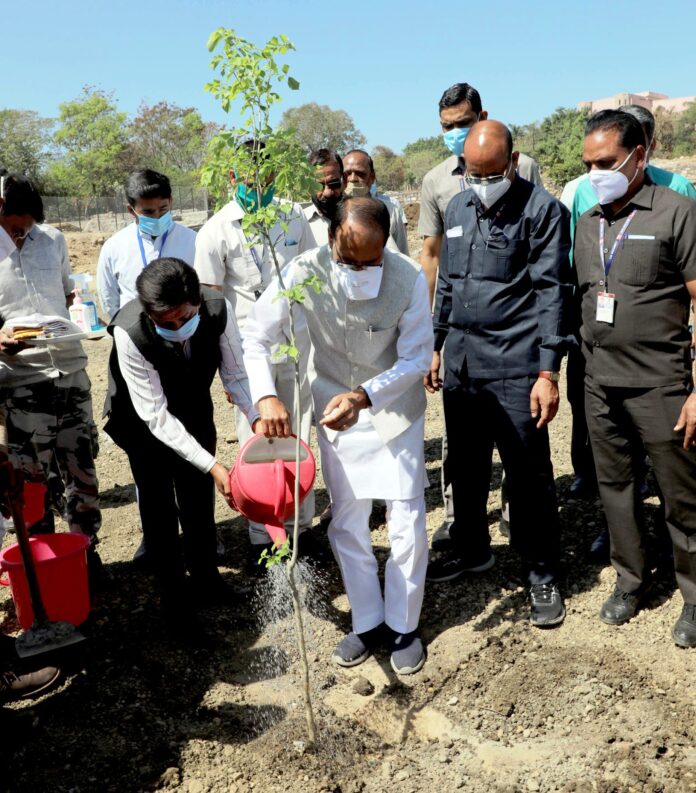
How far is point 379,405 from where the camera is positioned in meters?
2.87

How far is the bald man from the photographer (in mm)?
3105

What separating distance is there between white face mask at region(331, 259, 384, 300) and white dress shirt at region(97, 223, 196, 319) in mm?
1575

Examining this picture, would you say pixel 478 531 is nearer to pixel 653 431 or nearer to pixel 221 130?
pixel 653 431

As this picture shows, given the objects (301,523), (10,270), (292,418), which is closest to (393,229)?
(292,418)

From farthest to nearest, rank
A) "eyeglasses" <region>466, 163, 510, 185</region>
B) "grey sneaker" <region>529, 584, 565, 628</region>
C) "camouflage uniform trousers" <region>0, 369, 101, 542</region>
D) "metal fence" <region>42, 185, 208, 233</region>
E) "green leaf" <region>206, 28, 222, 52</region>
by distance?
"metal fence" <region>42, 185, 208, 233</region>, "camouflage uniform trousers" <region>0, 369, 101, 542</region>, "grey sneaker" <region>529, 584, 565, 628</region>, "eyeglasses" <region>466, 163, 510, 185</region>, "green leaf" <region>206, 28, 222, 52</region>

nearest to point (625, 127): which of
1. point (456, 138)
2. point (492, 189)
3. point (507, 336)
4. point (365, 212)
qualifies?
point (492, 189)

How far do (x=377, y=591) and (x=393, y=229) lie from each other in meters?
2.52

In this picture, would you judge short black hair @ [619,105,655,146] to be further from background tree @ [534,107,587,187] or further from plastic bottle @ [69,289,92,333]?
background tree @ [534,107,587,187]

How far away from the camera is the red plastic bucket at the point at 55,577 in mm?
3234

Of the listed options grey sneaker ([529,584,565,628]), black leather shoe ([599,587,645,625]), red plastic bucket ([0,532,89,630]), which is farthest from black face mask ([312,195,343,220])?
black leather shoe ([599,587,645,625])

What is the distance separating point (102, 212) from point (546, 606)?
39.6m

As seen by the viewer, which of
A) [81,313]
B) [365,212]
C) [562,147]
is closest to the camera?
[365,212]

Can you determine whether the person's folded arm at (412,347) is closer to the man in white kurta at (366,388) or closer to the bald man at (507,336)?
the man in white kurta at (366,388)

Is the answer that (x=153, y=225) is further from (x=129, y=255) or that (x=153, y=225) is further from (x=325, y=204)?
(x=325, y=204)
